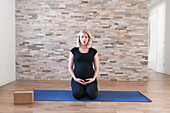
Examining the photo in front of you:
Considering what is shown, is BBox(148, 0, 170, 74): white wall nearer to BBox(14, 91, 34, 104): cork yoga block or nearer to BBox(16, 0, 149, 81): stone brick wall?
BBox(16, 0, 149, 81): stone brick wall

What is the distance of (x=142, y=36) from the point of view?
157 inches

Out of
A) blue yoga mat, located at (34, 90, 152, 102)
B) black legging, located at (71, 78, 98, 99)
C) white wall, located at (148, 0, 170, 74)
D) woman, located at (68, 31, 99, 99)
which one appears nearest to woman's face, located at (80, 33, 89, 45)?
woman, located at (68, 31, 99, 99)

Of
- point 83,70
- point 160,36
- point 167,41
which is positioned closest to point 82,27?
point 83,70

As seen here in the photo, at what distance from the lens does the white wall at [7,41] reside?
3.34m

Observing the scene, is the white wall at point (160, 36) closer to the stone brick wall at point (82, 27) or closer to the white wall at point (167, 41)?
the white wall at point (167, 41)

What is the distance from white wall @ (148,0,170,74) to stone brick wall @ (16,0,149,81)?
77.7 inches

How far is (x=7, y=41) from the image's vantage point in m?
3.57

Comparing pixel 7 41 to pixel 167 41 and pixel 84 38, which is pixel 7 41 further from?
pixel 167 41

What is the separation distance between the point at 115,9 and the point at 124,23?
0.40 metres

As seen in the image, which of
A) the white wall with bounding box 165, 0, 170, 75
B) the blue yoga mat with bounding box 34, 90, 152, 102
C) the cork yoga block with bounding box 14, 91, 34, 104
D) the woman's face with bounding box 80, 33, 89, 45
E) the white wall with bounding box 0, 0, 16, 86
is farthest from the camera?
the white wall with bounding box 165, 0, 170, 75

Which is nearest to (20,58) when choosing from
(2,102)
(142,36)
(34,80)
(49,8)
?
(34,80)

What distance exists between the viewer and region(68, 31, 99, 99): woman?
241 cm

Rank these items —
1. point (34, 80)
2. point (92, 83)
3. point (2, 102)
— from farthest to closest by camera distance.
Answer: point (34, 80) → point (92, 83) → point (2, 102)

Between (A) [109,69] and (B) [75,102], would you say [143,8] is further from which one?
(B) [75,102]
